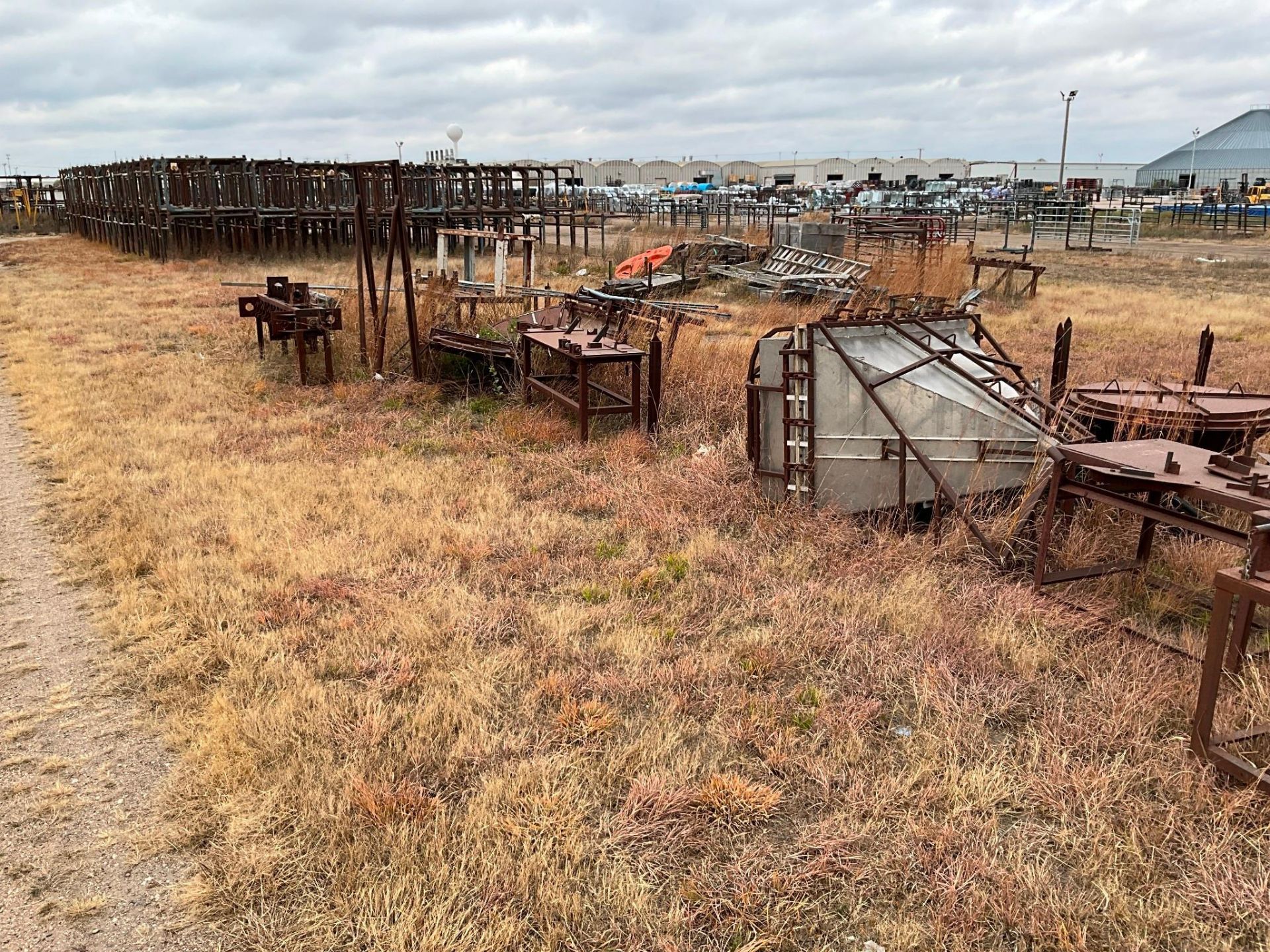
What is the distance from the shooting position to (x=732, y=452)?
7.19 meters

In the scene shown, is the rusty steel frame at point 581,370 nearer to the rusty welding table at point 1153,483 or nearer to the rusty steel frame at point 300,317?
the rusty steel frame at point 300,317

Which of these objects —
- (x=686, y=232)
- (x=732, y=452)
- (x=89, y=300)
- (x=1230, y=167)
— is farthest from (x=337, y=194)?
(x=1230, y=167)

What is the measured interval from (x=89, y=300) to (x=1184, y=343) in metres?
19.7

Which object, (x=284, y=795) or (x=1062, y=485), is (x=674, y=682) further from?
(x=1062, y=485)

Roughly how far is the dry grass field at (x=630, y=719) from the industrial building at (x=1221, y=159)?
307 feet

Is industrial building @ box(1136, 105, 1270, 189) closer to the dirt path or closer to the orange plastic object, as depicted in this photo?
the orange plastic object

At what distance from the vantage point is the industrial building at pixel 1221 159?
85.1 meters

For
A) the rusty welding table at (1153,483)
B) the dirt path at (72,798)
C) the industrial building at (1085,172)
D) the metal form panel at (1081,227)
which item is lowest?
the dirt path at (72,798)

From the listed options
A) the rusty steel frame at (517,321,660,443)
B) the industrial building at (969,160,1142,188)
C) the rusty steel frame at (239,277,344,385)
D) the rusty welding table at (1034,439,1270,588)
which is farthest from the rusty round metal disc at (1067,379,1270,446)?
the industrial building at (969,160,1142,188)

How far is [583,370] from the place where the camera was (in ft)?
25.2

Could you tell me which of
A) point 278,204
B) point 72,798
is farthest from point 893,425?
point 278,204

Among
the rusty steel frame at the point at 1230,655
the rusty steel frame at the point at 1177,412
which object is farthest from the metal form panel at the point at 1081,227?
the rusty steel frame at the point at 1230,655

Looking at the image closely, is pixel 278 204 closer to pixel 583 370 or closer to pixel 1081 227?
pixel 583 370

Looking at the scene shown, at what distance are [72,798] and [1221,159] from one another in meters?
118
